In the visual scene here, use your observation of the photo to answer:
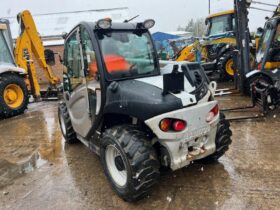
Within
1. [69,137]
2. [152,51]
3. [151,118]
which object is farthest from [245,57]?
[151,118]

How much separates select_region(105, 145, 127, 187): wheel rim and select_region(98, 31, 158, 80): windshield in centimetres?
89

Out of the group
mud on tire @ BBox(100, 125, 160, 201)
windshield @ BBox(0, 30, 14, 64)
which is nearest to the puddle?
mud on tire @ BBox(100, 125, 160, 201)

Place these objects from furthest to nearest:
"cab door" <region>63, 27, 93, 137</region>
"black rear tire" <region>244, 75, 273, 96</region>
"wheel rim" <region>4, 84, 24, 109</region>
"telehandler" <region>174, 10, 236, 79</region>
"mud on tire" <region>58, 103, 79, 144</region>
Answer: "telehandler" <region>174, 10, 236, 79</region> → "wheel rim" <region>4, 84, 24, 109</region> → "black rear tire" <region>244, 75, 273, 96</region> → "mud on tire" <region>58, 103, 79, 144</region> → "cab door" <region>63, 27, 93, 137</region>

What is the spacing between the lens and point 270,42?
23.2 feet

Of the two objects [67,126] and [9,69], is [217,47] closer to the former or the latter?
[9,69]

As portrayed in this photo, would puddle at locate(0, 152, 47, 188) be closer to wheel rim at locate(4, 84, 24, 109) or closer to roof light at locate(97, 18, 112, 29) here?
roof light at locate(97, 18, 112, 29)

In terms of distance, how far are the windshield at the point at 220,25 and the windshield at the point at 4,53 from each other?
27.0ft

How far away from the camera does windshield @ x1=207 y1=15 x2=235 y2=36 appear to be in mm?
11930

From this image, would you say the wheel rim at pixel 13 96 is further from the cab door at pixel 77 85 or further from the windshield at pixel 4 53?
the cab door at pixel 77 85

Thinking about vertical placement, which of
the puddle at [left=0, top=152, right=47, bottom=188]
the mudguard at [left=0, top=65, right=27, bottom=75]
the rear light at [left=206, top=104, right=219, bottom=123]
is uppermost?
the mudguard at [left=0, top=65, right=27, bottom=75]

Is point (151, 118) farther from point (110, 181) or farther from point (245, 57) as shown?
point (245, 57)

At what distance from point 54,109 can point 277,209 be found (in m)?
7.24

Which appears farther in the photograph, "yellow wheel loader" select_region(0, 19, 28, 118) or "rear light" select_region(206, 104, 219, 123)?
"yellow wheel loader" select_region(0, 19, 28, 118)

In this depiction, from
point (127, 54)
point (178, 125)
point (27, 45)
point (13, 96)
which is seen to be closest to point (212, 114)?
point (178, 125)
